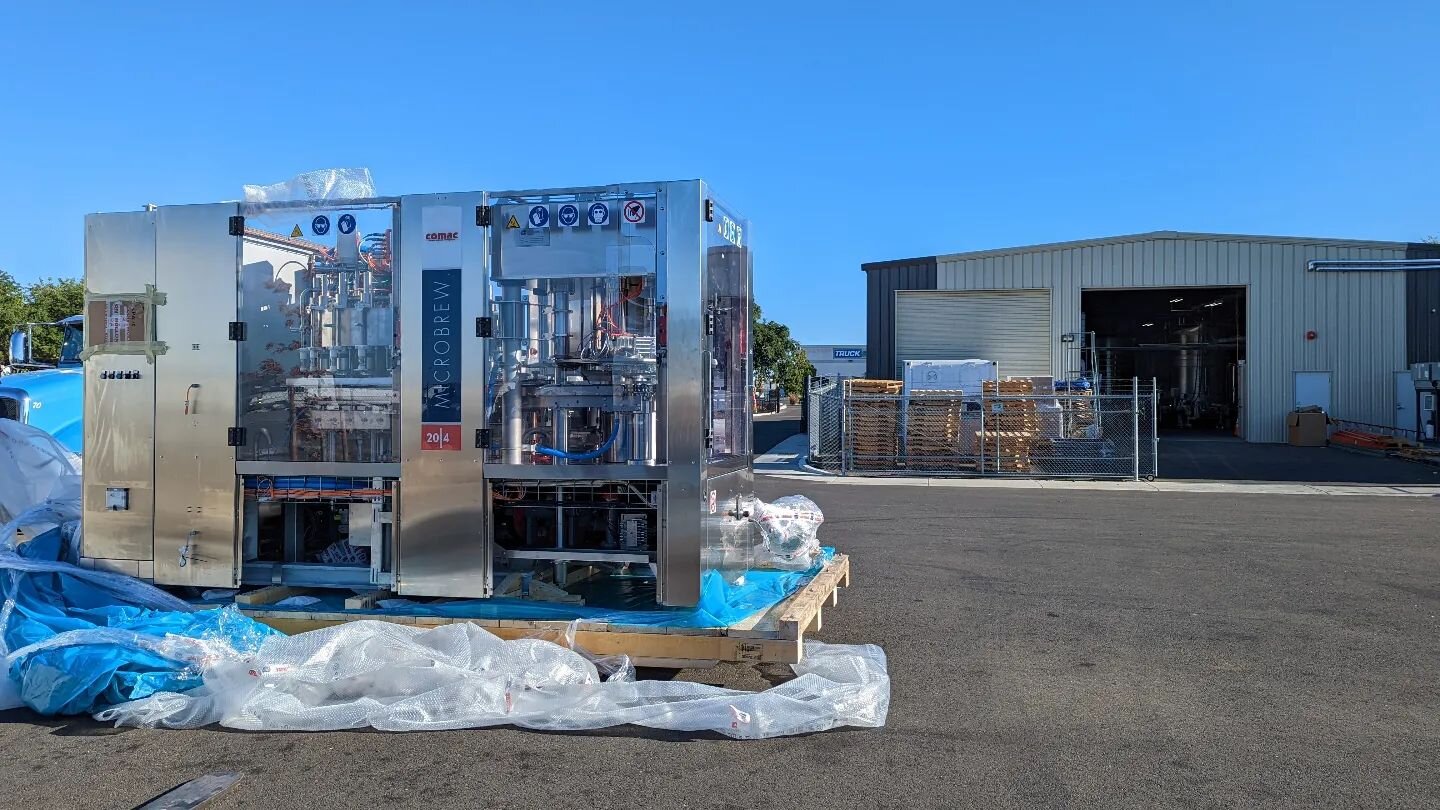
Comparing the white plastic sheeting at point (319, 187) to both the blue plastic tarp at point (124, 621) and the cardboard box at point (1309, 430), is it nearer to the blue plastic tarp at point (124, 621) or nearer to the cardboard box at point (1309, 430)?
the blue plastic tarp at point (124, 621)

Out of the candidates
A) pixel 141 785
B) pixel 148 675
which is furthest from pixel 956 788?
pixel 148 675

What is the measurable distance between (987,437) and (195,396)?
58.6ft

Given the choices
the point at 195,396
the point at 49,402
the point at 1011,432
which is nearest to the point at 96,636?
the point at 195,396

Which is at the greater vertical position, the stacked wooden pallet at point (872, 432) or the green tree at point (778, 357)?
the green tree at point (778, 357)

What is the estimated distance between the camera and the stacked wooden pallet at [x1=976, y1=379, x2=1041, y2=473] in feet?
69.9

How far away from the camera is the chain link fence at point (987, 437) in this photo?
21.2 m

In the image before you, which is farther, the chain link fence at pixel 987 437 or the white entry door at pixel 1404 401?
the white entry door at pixel 1404 401

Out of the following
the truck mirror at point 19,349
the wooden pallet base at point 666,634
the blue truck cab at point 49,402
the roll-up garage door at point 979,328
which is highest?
the roll-up garage door at point 979,328

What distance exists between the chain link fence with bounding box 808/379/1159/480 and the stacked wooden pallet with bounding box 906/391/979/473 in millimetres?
22

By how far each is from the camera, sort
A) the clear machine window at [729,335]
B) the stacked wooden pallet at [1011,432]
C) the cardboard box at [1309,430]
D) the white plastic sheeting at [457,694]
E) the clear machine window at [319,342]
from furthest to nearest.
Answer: the cardboard box at [1309,430]
the stacked wooden pallet at [1011,432]
the clear machine window at [729,335]
the clear machine window at [319,342]
the white plastic sheeting at [457,694]

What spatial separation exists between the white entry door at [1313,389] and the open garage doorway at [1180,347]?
256 centimetres

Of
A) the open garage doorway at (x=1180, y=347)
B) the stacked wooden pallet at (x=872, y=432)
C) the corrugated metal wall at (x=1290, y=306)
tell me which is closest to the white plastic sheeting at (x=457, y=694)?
the stacked wooden pallet at (x=872, y=432)

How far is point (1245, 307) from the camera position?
29.3 meters

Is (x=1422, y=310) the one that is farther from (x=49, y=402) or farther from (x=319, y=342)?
(x=49, y=402)
